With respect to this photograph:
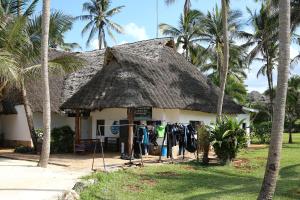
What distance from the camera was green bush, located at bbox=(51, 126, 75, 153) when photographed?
21.8 m

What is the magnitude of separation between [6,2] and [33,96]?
23.1ft

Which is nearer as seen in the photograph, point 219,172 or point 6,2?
point 219,172

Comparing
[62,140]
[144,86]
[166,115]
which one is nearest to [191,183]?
[144,86]

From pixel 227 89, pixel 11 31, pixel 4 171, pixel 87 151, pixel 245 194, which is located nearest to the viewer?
pixel 245 194

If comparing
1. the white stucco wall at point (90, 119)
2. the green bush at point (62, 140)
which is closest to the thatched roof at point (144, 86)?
the white stucco wall at point (90, 119)

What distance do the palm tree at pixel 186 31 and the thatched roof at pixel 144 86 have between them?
32.1ft

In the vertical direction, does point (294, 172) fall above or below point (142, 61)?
below

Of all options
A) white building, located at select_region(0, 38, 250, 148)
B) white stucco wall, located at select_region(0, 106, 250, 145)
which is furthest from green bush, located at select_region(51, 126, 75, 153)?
white stucco wall, located at select_region(0, 106, 250, 145)

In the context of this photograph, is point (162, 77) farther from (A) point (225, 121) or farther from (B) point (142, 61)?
(A) point (225, 121)

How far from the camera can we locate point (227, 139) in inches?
680

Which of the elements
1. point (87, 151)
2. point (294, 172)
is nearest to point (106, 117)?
point (87, 151)

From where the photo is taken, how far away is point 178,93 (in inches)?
894

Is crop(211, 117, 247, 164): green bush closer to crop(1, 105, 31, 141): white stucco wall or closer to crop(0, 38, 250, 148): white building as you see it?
→ crop(0, 38, 250, 148): white building

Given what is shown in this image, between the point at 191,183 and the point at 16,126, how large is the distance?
48.7 ft
